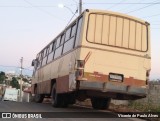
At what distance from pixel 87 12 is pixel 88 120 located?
3965mm

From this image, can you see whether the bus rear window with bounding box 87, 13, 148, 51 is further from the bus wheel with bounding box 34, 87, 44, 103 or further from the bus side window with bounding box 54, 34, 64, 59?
the bus wheel with bounding box 34, 87, 44, 103

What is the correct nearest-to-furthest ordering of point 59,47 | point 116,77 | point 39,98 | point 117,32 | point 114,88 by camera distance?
point 114,88
point 116,77
point 117,32
point 59,47
point 39,98

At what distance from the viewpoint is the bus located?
46.5 feet

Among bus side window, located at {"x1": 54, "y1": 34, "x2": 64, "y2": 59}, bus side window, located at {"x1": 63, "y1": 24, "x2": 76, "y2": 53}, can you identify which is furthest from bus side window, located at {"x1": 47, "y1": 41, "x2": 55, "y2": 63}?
bus side window, located at {"x1": 63, "y1": 24, "x2": 76, "y2": 53}

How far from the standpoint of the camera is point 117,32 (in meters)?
14.9

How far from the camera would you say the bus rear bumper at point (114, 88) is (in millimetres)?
13938

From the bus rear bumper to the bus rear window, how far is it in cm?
148

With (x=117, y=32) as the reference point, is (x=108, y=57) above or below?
below

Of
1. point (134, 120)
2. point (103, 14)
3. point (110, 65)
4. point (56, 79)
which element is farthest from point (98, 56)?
point (56, 79)

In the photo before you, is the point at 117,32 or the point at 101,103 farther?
the point at 101,103

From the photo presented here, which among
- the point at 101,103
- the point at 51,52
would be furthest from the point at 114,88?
the point at 51,52

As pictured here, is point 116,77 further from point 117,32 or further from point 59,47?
point 59,47

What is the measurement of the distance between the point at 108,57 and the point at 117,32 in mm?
1025

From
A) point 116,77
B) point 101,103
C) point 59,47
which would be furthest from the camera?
point 59,47
